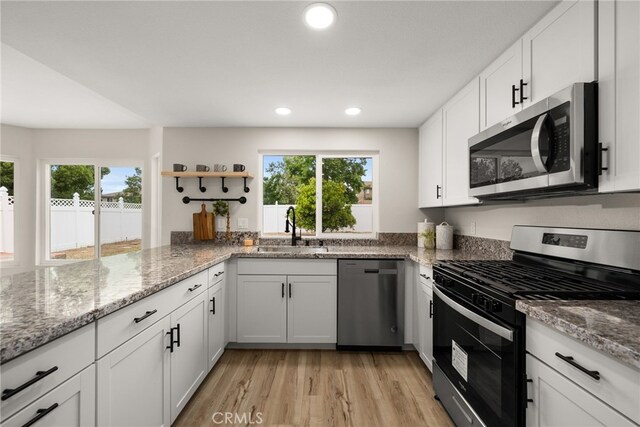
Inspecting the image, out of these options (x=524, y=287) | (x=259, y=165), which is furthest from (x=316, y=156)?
(x=524, y=287)

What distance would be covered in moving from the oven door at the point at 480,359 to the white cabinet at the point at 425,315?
0.38 meters

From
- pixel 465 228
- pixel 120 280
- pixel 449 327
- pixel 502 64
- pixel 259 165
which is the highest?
pixel 502 64

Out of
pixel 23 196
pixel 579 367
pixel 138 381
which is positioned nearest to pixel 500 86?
pixel 579 367

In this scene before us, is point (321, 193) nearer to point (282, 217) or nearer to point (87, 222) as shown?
point (282, 217)

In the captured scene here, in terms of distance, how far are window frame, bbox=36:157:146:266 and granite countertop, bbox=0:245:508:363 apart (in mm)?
2076

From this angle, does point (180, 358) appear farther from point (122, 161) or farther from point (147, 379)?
point (122, 161)

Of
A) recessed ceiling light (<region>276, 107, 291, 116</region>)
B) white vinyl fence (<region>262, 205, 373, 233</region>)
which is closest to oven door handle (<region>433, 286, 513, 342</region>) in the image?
white vinyl fence (<region>262, 205, 373, 233</region>)

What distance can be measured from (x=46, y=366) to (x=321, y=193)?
2.89 m

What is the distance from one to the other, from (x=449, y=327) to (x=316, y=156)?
234 centimetres

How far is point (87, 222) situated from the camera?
394cm

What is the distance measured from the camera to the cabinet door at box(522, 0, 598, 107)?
1.26m

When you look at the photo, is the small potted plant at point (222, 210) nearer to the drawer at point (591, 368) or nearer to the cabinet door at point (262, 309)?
the cabinet door at point (262, 309)

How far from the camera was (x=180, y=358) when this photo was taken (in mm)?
1803

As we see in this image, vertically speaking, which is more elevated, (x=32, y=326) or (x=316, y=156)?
(x=316, y=156)
